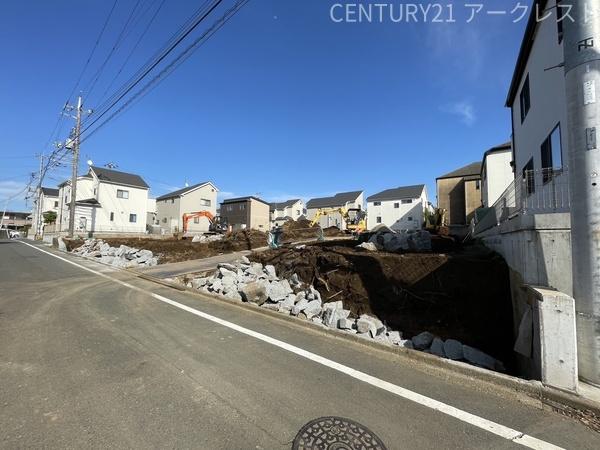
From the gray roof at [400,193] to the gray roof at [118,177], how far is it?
33.5m

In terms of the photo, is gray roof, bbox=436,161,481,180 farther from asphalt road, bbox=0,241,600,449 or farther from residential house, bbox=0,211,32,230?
residential house, bbox=0,211,32,230

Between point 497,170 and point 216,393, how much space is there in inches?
951

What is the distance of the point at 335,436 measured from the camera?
2.54 metres

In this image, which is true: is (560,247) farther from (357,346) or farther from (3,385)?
(3,385)

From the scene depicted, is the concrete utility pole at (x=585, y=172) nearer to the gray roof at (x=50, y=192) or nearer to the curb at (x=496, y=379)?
the curb at (x=496, y=379)

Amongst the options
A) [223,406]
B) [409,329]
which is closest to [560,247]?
[409,329]

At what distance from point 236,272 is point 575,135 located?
9.36 metres

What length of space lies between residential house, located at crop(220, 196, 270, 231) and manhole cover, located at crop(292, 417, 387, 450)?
42.4 meters

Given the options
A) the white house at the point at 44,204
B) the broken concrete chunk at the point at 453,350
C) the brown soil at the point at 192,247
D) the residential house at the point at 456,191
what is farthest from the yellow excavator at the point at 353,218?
the white house at the point at 44,204

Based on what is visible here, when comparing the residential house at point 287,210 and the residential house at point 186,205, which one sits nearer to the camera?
the residential house at point 186,205

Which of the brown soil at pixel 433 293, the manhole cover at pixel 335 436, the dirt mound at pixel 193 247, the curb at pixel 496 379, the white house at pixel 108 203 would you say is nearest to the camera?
the manhole cover at pixel 335 436

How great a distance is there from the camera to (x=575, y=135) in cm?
358

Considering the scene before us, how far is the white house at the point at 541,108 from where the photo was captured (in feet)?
24.2

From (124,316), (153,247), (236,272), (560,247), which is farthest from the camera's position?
(153,247)
